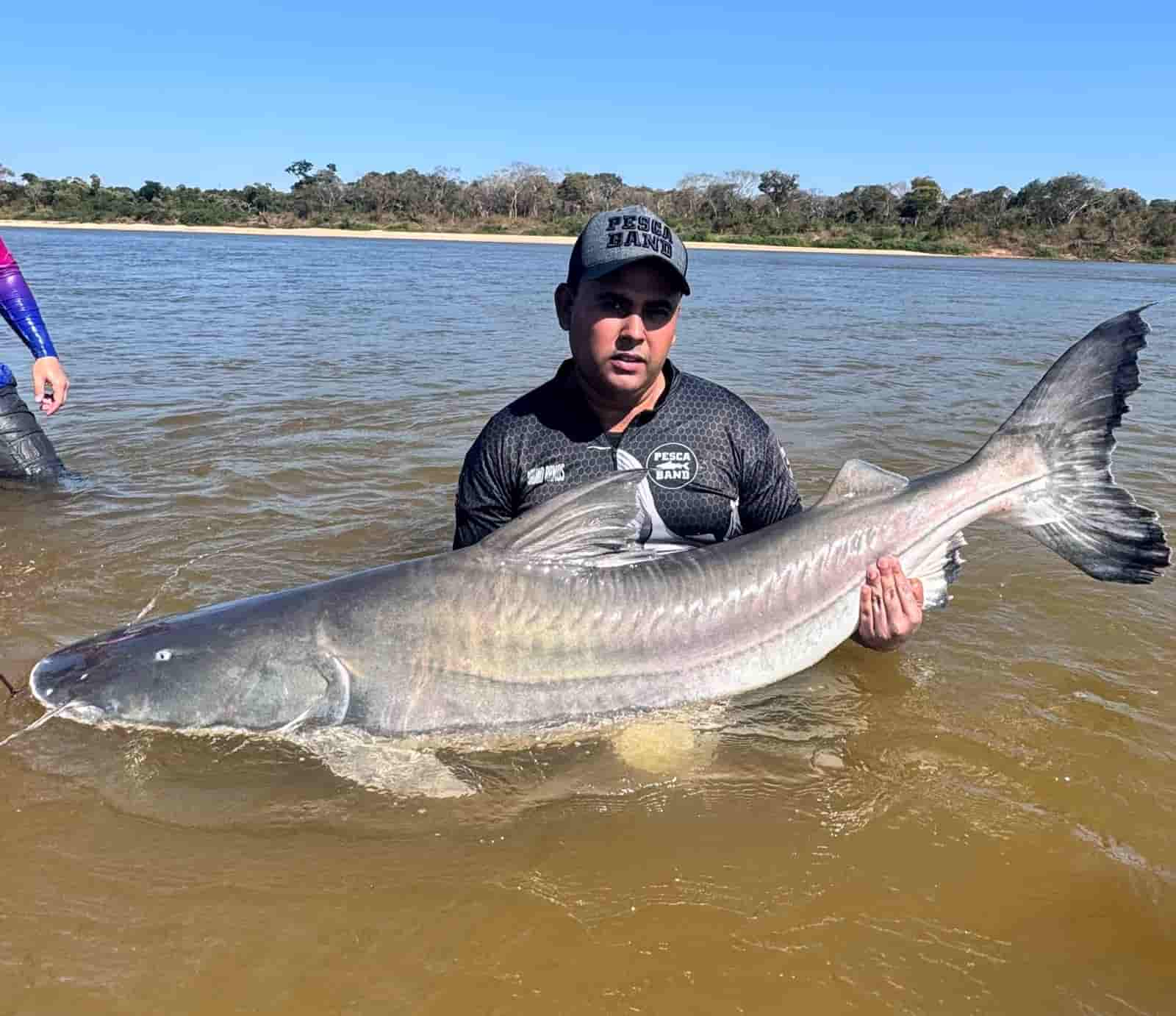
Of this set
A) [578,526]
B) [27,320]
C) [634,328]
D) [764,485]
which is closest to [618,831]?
[578,526]

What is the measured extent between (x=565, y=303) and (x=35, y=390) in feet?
14.2

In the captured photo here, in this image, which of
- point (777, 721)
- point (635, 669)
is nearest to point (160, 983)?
point (635, 669)

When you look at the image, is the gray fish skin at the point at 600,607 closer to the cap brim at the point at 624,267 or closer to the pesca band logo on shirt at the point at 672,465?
the pesca band logo on shirt at the point at 672,465

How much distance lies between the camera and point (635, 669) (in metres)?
2.84

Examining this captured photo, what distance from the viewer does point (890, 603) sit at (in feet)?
9.55

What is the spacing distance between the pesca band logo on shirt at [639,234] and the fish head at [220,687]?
171 centimetres

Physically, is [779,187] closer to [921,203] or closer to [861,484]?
[921,203]

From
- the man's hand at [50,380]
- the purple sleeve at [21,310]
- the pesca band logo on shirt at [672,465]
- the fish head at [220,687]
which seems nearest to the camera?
the fish head at [220,687]

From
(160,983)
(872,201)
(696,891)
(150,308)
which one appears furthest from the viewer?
(872,201)

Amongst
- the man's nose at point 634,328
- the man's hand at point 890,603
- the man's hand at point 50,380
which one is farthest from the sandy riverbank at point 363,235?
the man's hand at point 890,603

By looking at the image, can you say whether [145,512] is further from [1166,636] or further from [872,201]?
[872,201]

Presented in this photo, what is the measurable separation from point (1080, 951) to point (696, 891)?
37.7 inches

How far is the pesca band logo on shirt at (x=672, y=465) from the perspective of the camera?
3.18 m

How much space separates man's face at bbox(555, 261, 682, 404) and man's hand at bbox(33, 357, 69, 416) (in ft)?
11.8
